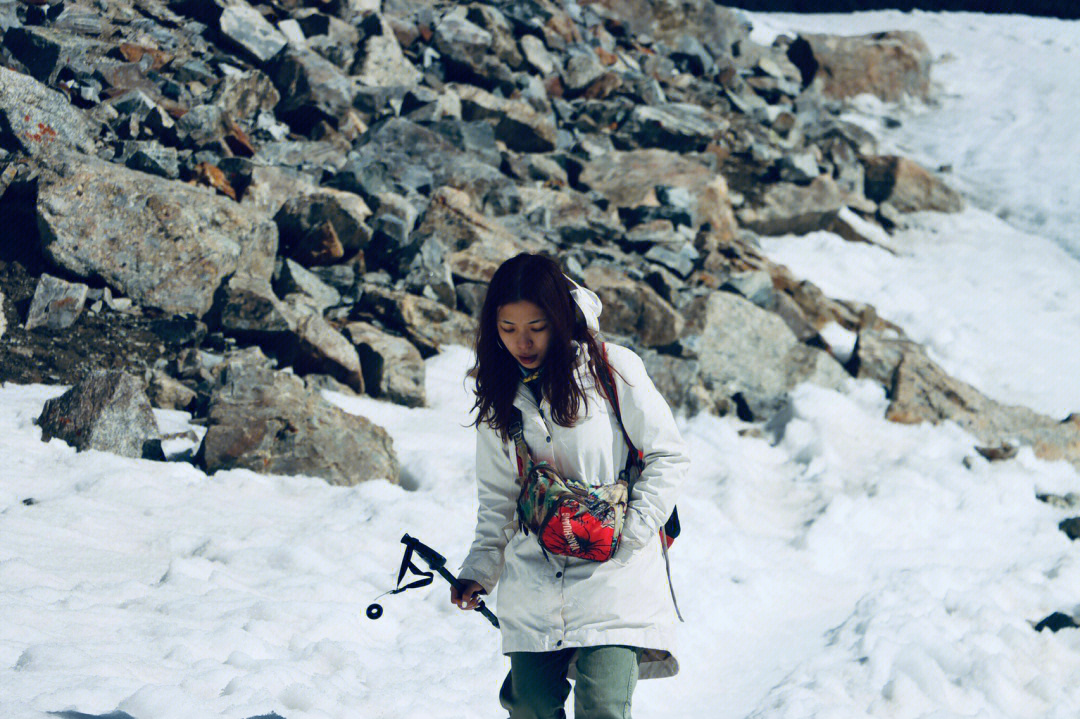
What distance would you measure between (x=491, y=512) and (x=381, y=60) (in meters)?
11.6

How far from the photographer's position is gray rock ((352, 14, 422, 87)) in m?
13.0

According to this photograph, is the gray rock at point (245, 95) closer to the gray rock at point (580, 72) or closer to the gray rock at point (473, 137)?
the gray rock at point (473, 137)

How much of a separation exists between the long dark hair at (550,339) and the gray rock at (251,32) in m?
10.9

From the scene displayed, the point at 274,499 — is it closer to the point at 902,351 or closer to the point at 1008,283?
the point at 902,351

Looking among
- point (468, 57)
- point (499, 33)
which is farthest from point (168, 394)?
point (499, 33)

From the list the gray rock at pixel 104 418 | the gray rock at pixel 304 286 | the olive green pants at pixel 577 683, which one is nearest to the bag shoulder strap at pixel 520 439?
the olive green pants at pixel 577 683

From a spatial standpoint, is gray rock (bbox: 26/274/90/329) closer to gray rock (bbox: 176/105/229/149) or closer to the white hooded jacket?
gray rock (bbox: 176/105/229/149)

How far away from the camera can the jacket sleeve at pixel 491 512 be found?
2.83 metres

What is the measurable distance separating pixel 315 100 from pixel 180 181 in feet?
11.5

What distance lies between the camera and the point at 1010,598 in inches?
237

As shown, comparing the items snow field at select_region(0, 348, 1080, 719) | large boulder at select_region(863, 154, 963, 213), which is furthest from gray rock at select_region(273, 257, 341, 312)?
large boulder at select_region(863, 154, 963, 213)

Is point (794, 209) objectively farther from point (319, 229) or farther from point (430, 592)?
point (430, 592)

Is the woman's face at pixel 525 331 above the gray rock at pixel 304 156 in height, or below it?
above

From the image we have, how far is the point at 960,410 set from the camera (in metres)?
8.79
